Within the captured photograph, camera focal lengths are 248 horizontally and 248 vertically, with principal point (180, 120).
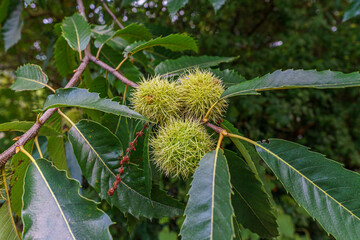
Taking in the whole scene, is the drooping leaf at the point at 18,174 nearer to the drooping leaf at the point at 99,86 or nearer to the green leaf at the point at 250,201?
the drooping leaf at the point at 99,86

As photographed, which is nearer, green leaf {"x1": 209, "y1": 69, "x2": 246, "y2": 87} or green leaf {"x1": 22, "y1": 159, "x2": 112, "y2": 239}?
green leaf {"x1": 22, "y1": 159, "x2": 112, "y2": 239}

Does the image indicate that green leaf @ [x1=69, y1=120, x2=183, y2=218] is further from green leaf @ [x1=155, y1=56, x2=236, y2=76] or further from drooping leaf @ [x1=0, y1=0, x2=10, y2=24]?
drooping leaf @ [x1=0, y1=0, x2=10, y2=24]

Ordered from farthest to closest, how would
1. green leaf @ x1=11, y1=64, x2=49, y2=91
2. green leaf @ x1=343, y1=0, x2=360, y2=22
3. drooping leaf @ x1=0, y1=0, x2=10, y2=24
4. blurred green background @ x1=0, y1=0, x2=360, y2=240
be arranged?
blurred green background @ x1=0, y1=0, x2=360, y2=240 < drooping leaf @ x1=0, y1=0, x2=10, y2=24 < green leaf @ x1=343, y1=0, x2=360, y2=22 < green leaf @ x1=11, y1=64, x2=49, y2=91

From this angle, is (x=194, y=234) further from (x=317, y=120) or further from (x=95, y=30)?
(x=317, y=120)

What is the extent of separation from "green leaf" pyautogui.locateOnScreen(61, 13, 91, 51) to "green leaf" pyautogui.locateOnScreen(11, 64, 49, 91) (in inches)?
6.9

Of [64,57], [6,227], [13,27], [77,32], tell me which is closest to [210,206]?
[6,227]

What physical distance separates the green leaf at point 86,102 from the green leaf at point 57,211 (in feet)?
0.65

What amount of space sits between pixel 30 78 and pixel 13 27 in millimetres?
1014

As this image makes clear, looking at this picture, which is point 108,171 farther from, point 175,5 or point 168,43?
point 175,5

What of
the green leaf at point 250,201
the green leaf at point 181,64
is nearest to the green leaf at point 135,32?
the green leaf at point 181,64

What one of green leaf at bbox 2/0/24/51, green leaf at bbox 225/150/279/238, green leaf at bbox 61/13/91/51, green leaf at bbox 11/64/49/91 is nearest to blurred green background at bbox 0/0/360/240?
green leaf at bbox 2/0/24/51

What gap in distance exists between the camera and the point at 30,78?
3.35 ft

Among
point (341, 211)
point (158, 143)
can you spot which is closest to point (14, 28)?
point (158, 143)

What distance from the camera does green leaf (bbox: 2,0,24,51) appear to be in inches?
67.2
